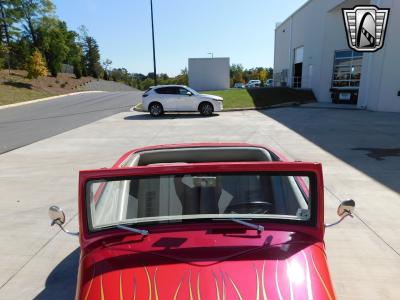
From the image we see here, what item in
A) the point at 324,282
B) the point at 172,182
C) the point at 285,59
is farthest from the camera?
the point at 285,59

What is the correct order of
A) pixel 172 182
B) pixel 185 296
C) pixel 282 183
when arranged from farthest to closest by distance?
pixel 282 183
pixel 172 182
pixel 185 296

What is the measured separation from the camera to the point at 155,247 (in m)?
1.99

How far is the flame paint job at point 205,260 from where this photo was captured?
5.74ft

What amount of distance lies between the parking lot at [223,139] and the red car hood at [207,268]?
161cm

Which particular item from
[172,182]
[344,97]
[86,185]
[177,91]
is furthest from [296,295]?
[344,97]

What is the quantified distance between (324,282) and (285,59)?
36416 millimetres

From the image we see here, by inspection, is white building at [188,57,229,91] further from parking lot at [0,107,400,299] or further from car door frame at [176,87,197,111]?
parking lot at [0,107,400,299]

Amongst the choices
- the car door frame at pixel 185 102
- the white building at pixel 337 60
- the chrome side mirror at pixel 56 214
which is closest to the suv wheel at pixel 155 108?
the car door frame at pixel 185 102

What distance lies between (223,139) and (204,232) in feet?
29.6

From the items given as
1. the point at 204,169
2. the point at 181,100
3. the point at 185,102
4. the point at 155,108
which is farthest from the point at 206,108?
the point at 204,169

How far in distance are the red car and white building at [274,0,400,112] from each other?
60.8 feet

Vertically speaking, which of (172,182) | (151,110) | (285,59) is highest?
(285,59)

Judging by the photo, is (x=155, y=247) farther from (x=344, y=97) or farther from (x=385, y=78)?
(x=344, y=97)

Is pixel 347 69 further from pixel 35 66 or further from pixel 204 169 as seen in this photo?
pixel 35 66
